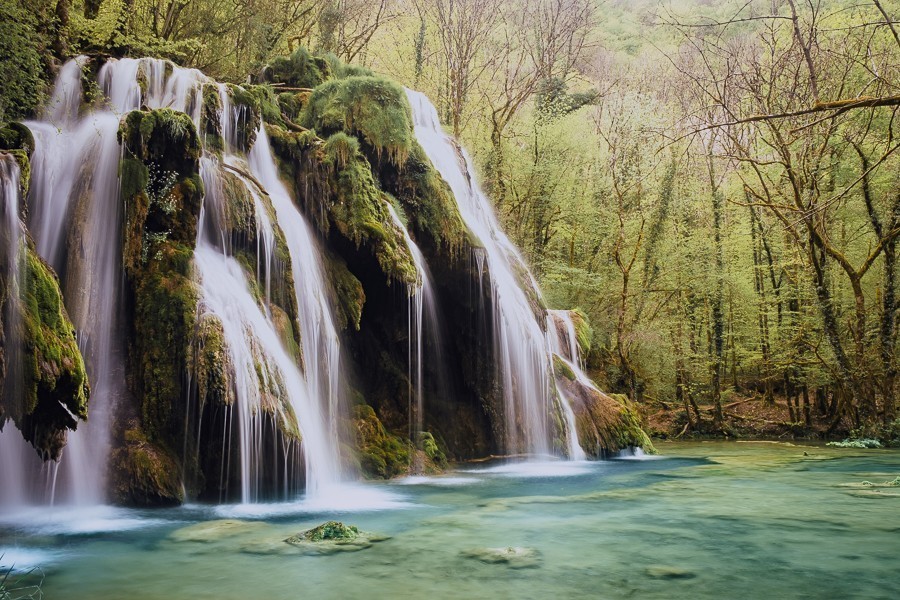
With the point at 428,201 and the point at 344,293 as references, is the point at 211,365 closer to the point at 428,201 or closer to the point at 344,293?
the point at 344,293

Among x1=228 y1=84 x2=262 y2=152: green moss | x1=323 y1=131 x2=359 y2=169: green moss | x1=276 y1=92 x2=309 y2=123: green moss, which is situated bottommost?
x1=323 y1=131 x2=359 y2=169: green moss

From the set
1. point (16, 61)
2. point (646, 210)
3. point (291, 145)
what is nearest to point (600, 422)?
point (291, 145)

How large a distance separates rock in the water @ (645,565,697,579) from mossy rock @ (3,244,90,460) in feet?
18.1

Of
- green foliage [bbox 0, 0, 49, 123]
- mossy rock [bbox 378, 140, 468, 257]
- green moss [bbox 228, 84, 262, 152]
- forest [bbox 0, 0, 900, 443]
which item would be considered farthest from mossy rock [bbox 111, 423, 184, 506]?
forest [bbox 0, 0, 900, 443]

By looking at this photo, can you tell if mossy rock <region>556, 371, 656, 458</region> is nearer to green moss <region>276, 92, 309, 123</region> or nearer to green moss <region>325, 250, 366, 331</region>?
green moss <region>325, 250, 366, 331</region>

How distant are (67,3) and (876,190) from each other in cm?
2000

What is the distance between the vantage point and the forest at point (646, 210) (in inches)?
741

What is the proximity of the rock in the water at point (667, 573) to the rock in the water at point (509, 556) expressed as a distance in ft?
3.05

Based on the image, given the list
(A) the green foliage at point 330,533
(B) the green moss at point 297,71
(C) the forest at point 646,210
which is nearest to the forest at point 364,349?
(A) the green foliage at point 330,533

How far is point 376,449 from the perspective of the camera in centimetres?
1193

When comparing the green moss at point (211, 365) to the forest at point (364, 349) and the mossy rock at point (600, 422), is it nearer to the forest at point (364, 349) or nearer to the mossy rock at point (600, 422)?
the forest at point (364, 349)

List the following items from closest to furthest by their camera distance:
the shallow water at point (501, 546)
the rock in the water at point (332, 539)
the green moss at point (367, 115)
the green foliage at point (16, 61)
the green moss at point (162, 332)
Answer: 1. the shallow water at point (501, 546)
2. the rock in the water at point (332, 539)
3. the green moss at point (162, 332)
4. the green foliage at point (16, 61)
5. the green moss at point (367, 115)

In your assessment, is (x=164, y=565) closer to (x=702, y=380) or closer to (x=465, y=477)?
(x=465, y=477)

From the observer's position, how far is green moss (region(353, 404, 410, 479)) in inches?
458
